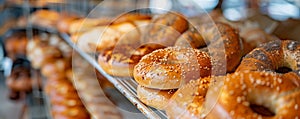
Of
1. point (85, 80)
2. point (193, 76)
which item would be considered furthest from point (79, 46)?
point (193, 76)

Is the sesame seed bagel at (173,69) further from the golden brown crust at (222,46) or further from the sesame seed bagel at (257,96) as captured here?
the sesame seed bagel at (257,96)

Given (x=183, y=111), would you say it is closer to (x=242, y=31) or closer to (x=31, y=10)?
(x=242, y=31)


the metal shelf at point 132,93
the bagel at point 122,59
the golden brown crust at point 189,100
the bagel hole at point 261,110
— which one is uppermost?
the bagel hole at point 261,110

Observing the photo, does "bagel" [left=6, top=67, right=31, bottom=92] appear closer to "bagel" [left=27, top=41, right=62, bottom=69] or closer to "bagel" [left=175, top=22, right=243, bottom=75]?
"bagel" [left=27, top=41, right=62, bottom=69]

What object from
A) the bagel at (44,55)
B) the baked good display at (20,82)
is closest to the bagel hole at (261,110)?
the bagel at (44,55)

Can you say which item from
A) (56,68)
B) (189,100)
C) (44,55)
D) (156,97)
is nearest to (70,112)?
(56,68)
